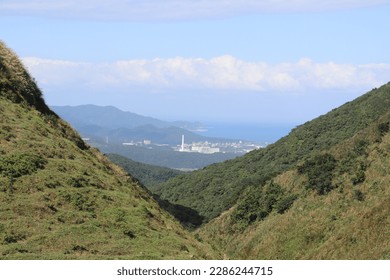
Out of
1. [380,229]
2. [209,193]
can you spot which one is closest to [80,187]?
[380,229]

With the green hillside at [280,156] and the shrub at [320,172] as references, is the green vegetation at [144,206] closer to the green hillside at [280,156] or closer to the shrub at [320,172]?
the shrub at [320,172]

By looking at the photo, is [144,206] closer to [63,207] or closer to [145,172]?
[63,207]

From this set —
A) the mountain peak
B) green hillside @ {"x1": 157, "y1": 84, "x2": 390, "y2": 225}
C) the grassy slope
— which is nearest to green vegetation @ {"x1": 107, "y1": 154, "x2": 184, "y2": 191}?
green hillside @ {"x1": 157, "y1": 84, "x2": 390, "y2": 225}

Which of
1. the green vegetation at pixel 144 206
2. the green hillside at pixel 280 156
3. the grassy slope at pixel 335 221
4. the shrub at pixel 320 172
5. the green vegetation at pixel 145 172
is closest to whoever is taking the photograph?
the green vegetation at pixel 144 206

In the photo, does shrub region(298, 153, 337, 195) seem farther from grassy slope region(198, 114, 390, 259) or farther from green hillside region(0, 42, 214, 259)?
green hillside region(0, 42, 214, 259)

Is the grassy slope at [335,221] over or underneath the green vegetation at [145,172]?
over

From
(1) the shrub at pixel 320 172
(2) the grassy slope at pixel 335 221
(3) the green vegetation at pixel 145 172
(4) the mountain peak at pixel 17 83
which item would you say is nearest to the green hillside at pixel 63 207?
(4) the mountain peak at pixel 17 83

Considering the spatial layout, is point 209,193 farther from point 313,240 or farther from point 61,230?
point 61,230
